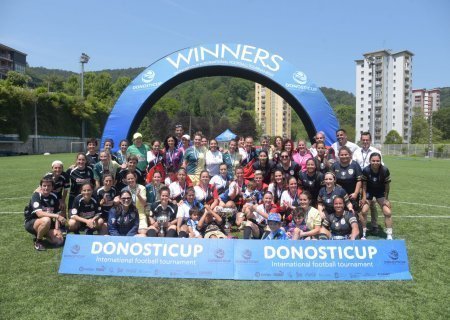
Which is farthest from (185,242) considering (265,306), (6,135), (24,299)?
(6,135)

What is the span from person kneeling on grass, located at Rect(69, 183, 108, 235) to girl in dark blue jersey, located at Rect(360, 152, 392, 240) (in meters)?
4.10

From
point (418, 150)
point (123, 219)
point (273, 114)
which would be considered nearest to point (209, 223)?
point (123, 219)

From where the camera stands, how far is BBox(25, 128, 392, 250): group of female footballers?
5262mm

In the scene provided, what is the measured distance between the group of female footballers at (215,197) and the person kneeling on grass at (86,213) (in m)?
0.01

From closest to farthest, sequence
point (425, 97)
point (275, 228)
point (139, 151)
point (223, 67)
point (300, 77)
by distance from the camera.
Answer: point (275, 228) < point (139, 151) < point (300, 77) < point (223, 67) < point (425, 97)

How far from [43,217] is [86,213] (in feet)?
1.94

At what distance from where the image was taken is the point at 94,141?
20.8 ft

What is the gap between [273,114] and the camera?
9431cm

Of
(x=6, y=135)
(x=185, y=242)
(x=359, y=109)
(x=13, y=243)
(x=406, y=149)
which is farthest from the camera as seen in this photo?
(x=359, y=109)

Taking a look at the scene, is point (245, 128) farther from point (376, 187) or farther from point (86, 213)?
point (86, 213)

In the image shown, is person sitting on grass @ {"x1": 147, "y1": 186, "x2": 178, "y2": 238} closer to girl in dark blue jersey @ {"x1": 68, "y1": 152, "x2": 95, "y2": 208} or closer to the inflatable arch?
girl in dark blue jersey @ {"x1": 68, "y1": 152, "x2": 95, "y2": 208}

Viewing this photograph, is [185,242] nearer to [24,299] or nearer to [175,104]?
[24,299]

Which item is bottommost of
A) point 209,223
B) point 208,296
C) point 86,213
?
point 208,296

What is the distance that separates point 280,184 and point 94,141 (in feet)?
10.9
